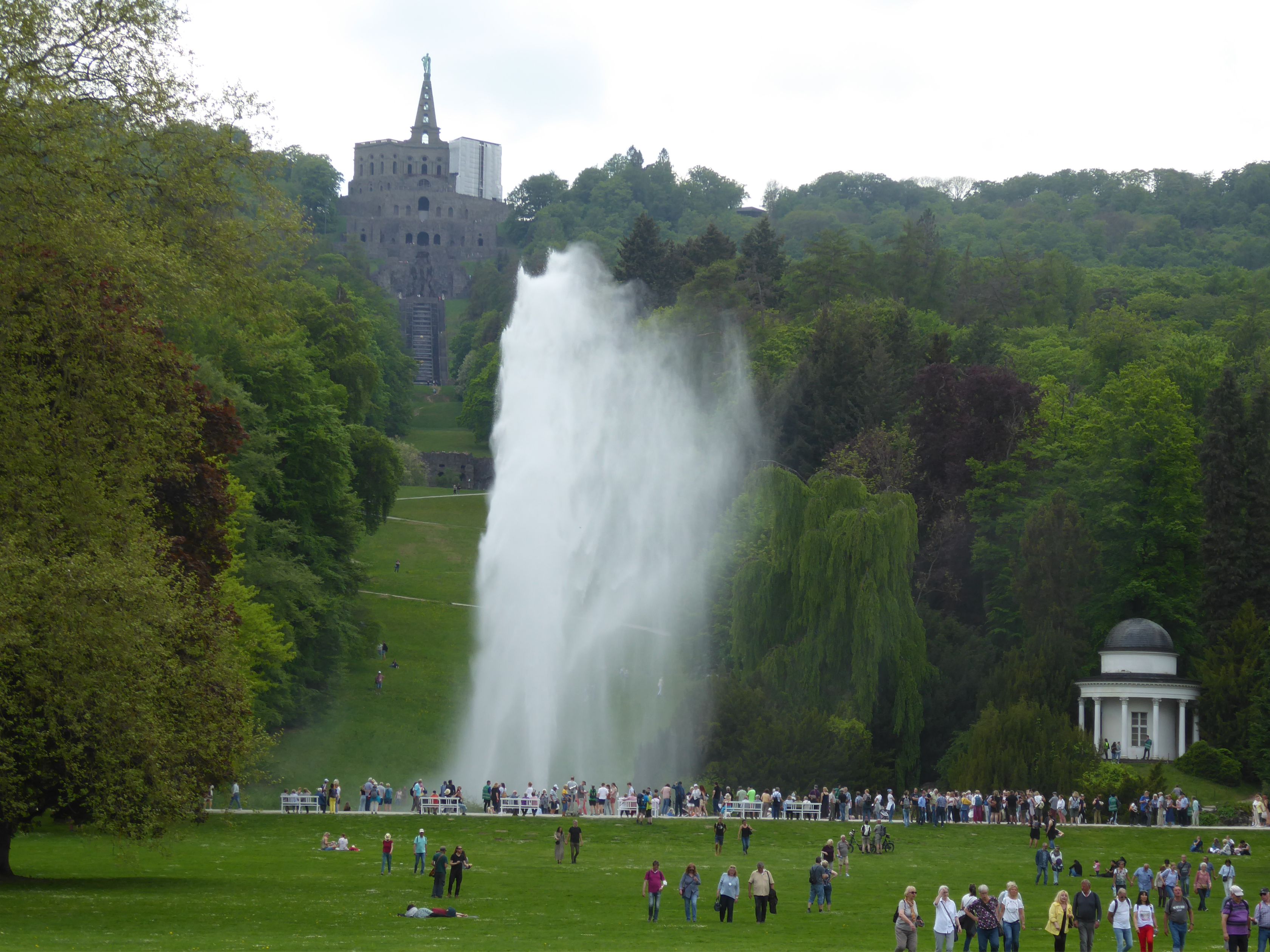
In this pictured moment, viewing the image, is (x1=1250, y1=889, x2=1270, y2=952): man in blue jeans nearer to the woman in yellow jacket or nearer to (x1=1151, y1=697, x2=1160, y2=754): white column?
the woman in yellow jacket

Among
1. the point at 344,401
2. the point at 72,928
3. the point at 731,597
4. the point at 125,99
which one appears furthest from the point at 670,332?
the point at 72,928

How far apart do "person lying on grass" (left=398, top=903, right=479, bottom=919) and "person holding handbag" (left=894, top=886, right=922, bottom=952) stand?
8.34 m

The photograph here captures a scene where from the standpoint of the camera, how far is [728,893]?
30250 mm

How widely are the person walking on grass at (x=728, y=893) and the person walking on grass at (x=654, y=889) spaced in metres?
1.06

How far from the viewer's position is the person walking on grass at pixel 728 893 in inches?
1192

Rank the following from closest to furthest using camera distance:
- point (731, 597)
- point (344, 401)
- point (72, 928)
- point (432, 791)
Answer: point (72, 928) → point (432, 791) → point (731, 597) → point (344, 401)

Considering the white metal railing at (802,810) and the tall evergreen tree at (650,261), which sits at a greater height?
the tall evergreen tree at (650,261)

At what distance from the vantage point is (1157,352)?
83.1 m

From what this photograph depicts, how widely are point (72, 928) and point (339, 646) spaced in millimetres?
42485

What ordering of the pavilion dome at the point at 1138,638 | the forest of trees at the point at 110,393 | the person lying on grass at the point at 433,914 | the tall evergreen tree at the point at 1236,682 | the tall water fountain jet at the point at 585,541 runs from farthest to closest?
the pavilion dome at the point at 1138,638 < the tall evergreen tree at the point at 1236,682 < the tall water fountain jet at the point at 585,541 < the person lying on grass at the point at 433,914 < the forest of trees at the point at 110,393

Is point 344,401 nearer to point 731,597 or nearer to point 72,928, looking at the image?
point 731,597

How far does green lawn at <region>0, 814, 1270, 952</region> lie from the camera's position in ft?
85.6

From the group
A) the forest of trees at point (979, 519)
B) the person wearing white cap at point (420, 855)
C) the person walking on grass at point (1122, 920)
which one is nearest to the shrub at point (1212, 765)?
the forest of trees at point (979, 519)

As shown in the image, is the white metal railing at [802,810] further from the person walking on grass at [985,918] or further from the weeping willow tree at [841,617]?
the person walking on grass at [985,918]
